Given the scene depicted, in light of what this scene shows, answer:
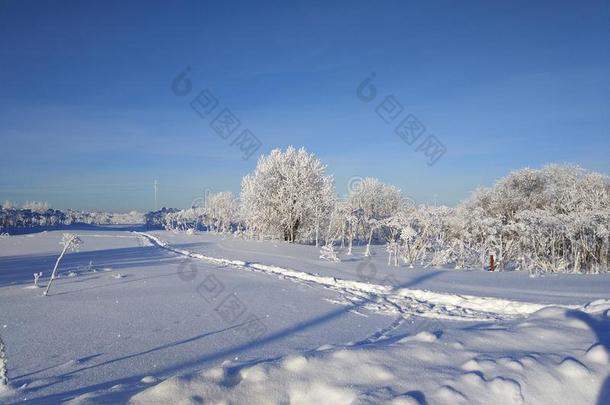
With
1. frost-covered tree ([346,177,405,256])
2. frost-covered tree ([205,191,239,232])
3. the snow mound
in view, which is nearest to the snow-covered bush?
the snow mound

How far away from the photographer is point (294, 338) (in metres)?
5.82

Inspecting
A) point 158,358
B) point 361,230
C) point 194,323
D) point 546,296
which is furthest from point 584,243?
point 361,230

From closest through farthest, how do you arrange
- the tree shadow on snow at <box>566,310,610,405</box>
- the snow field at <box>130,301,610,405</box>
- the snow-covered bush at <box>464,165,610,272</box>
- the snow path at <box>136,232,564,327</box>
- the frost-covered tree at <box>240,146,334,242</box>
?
the snow field at <box>130,301,610,405</box> → the tree shadow on snow at <box>566,310,610,405</box> → the snow path at <box>136,232,564,327</box> → the snow-covered bush at <box>464,165,610,272</box> → the frost-covered tree at <box>240,146,334,242</box>

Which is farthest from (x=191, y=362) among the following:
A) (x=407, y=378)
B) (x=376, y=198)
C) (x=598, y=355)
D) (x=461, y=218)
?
(x=376, y=198)

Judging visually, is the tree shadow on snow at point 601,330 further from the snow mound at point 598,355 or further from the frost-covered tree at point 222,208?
the frost-covered tree at point 222,208

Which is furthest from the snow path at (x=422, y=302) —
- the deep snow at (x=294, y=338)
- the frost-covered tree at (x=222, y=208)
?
the frost-covered tree at (x=222, y=208)

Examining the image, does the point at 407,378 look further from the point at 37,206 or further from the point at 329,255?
the point at 37,206

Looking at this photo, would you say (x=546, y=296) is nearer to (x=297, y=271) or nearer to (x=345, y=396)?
(x=297, y=271)

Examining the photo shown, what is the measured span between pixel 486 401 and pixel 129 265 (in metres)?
12.5

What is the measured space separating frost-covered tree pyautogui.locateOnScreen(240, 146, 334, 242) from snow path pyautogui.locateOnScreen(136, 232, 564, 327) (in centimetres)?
1579

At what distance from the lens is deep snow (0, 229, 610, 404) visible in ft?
10.0

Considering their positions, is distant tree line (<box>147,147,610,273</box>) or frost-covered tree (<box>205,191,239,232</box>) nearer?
distant tree line (<box>147,147,610,273</box>)

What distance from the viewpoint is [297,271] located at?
13.4 m

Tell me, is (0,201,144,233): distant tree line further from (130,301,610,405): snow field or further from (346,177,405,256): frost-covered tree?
(130,301,610,405): snow field
